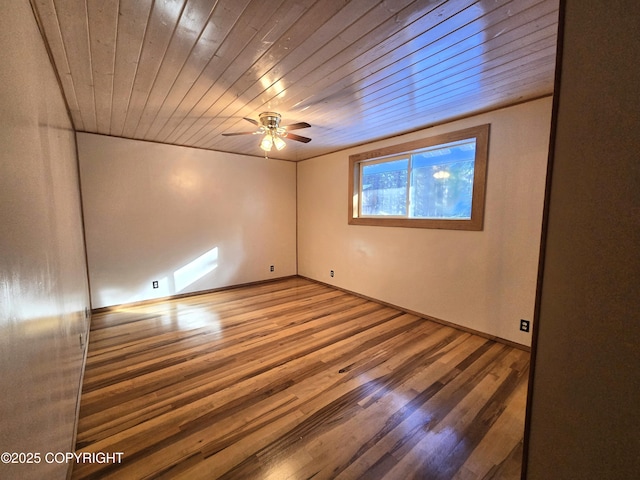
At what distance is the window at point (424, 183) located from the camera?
2.77 metres

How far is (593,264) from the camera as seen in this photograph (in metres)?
0.59

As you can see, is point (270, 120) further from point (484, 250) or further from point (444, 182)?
point (484, 250)

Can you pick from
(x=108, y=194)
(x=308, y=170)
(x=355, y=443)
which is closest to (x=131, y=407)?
(x=355, y=443)

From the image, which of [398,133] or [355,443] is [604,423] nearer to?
[355,443]

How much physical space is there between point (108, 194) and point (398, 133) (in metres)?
3.90

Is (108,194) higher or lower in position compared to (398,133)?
lower

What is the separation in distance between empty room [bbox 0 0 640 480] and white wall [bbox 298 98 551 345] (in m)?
0.02

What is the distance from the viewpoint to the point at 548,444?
700mm

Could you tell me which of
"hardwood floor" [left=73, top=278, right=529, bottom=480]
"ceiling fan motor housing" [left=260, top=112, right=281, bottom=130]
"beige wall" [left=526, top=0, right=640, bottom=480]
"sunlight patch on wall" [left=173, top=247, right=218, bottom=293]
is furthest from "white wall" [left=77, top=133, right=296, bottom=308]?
"beige wall" [left=526, top=0, right=640, bottom=480]

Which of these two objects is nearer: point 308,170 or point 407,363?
point 407,363
